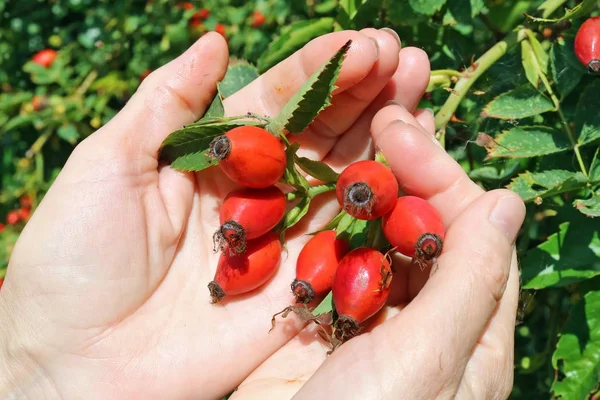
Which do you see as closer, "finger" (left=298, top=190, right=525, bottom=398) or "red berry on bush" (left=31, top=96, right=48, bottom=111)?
"finger" (left=298, top=190, right=525, bottom=398)

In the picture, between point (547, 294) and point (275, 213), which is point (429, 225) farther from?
point (547, 294)

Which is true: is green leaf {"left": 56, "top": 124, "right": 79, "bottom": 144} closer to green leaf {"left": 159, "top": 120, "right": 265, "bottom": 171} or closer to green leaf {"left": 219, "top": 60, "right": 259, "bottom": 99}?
green leaf {"left": 219, "top": 60, "right": 259, "bottom": 99}

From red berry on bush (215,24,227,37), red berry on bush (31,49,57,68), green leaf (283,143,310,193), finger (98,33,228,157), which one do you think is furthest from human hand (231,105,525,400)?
red berry on bush (31,49,57,68)

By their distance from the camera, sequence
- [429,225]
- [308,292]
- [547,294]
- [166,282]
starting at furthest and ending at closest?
[547,294] → [166,282] → [308,292] → [429,225]

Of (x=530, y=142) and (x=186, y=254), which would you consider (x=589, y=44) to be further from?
(x=186, y=254)

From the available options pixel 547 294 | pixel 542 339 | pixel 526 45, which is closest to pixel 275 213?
pixel 526 45

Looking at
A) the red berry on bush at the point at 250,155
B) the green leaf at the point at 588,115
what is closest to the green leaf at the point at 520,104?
the green leaf at the point at 588,115
